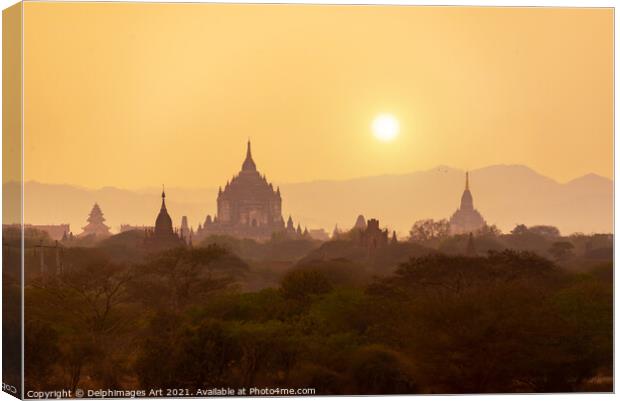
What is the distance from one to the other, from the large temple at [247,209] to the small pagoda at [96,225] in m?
Answer: 1.46

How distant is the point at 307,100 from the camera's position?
24.4 m

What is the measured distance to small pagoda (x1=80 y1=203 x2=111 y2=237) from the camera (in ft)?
77.5

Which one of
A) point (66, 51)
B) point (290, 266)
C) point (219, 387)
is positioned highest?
point (66, 51)

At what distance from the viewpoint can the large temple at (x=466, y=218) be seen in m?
24.5

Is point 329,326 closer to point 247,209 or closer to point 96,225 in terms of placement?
point 247,209

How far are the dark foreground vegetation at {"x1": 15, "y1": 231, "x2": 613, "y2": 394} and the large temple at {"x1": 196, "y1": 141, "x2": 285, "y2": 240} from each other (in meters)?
0.39

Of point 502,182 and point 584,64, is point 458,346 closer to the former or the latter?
point 502,182

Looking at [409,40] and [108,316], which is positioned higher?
[409,40]

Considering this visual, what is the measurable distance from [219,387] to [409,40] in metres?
6.25

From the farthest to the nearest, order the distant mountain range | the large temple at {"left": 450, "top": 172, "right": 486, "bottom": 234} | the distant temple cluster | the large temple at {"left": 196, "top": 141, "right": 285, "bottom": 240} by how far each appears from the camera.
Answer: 1. the large temple at {"left": 450, "top": 172, "right": 486, "bottom": 234}
2. the large temple at {"left": 196, "top": 141, "right": 285, "bottom": 240}
3. the distant temple cluster
4. the distant mountain range

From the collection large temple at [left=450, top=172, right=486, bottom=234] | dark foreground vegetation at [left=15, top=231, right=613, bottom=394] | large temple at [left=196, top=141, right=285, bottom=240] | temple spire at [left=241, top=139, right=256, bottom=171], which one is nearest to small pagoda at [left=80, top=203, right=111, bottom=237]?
dark foreground vegetation at [left=15, top=231, right=613, bottom=394]

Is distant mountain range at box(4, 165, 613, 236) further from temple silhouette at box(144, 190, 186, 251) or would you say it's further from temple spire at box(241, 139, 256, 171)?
temple spire at box(241, 139, 256, 171)

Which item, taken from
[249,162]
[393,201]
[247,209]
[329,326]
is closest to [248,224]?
[247,209]

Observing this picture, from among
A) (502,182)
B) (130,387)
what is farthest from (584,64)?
(130,387)
